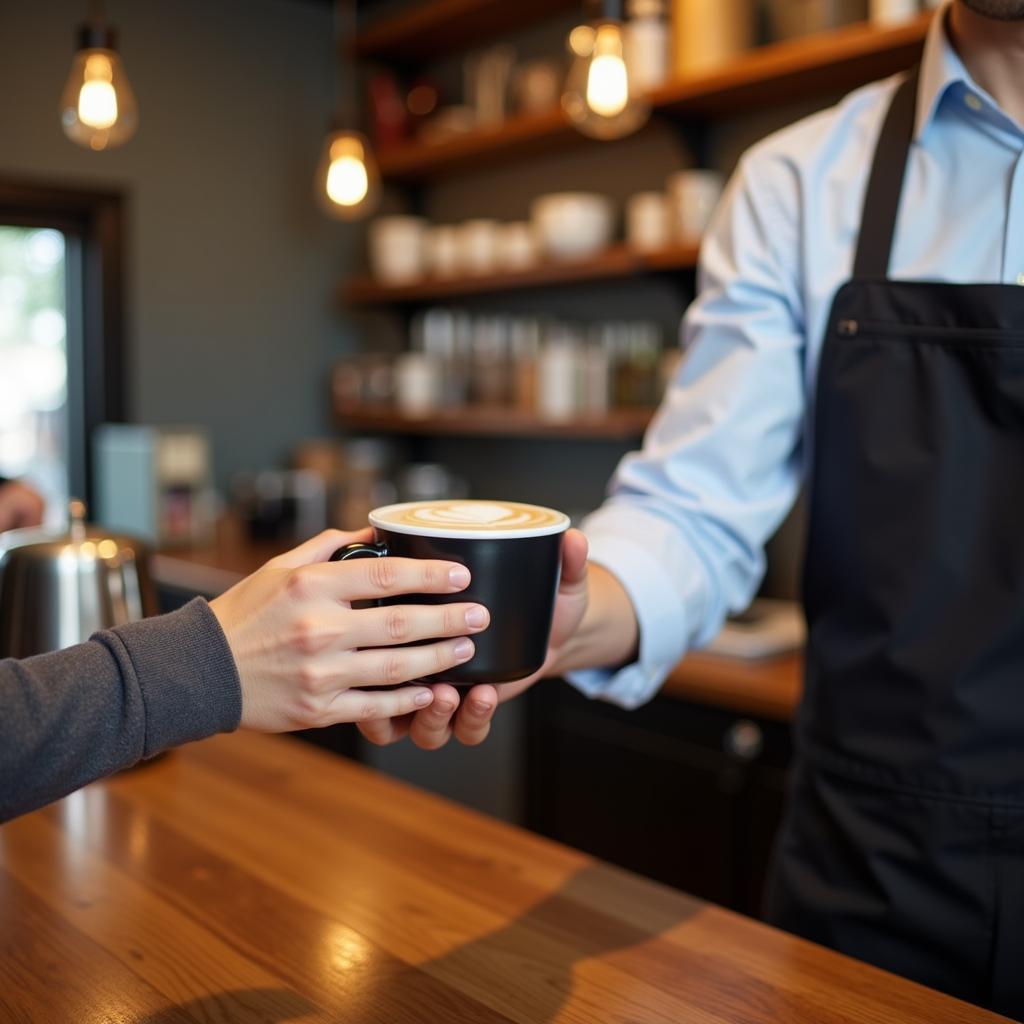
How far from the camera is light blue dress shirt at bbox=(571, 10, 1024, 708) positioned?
104 cm

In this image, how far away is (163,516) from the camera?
3201 mm

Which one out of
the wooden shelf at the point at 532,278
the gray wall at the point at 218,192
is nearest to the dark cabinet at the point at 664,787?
the wooden shelf at the point at 532,278

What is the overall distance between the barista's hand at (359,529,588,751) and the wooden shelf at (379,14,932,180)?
5.35 feet

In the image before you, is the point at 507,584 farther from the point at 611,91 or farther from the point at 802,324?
the point at 611,91

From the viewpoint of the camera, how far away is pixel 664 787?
229 cm

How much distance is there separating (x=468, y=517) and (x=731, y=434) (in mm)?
438

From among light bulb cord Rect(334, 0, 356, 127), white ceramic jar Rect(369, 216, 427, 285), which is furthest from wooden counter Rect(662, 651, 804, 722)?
light bulb cord Rect(334, 0, 356, 127)

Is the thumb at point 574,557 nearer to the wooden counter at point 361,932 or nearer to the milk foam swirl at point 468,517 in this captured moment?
the milk foam swirl at point 468,517

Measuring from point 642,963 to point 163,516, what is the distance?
2634 millimetres

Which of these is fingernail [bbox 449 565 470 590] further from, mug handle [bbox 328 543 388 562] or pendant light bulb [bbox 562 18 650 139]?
pendant light bulb [bbox 562 18 650 139]

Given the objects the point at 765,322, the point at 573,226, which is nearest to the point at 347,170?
the point at 573,226

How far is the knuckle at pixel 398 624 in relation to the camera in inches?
27.0

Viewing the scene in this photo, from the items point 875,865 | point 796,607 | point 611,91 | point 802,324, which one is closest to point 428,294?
point 796,607

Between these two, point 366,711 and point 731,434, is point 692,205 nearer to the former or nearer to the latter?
point 731,434
